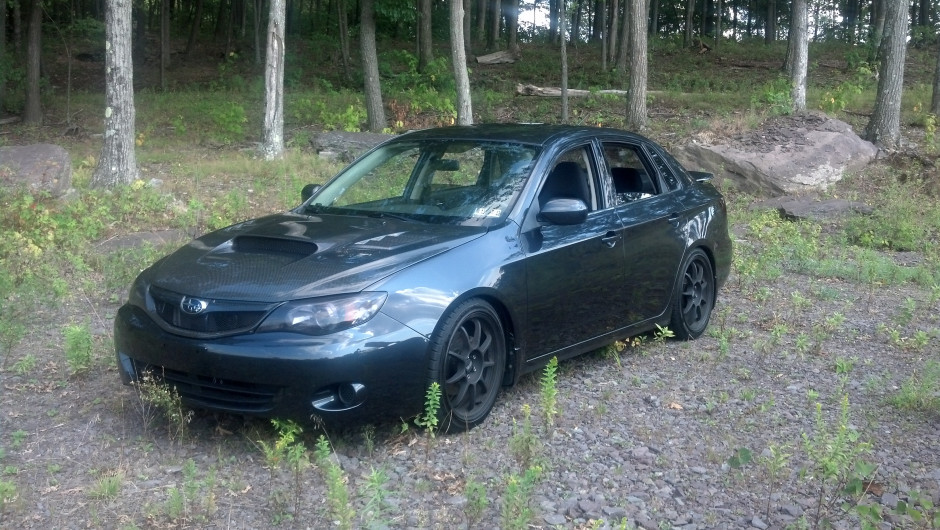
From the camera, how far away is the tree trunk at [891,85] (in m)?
16.4

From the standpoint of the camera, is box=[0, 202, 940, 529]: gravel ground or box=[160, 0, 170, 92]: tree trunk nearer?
box=[0, 202, 940, 529]: gravel ground

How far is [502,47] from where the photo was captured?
37.0 metres

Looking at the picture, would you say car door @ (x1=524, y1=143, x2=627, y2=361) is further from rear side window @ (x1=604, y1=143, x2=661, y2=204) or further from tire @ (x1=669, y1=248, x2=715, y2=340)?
tire @ (x1=669, y1=248, x2=715, y2=340)

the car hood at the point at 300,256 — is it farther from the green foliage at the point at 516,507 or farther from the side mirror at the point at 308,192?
the green foliage at the point at 516,507

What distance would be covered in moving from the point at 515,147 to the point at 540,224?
667 millimetres

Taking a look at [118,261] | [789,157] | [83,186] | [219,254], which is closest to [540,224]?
[219,254]

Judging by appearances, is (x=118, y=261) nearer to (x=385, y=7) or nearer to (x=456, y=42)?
(x=456, y=42)

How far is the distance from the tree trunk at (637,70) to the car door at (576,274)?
12.7 m

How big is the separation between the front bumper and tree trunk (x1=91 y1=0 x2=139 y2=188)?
860 centimetres

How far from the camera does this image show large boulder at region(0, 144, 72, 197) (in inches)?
412

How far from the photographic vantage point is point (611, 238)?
584cm

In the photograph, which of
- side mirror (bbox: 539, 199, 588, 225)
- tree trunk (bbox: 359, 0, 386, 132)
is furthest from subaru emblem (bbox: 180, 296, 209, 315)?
tree trunk (bbox: 359, 0, 386, 132)

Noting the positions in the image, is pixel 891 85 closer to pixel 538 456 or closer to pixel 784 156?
pixel 784 156

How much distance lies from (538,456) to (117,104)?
33.3 feet
